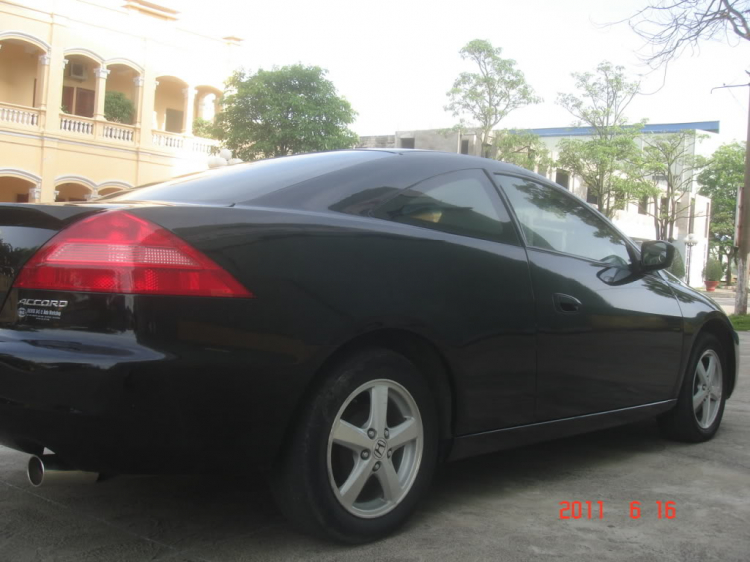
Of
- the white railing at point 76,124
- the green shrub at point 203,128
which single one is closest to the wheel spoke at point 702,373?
the white railing at point 76,124

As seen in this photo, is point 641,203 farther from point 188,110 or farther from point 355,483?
point 355,483

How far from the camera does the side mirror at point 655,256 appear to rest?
4.04m

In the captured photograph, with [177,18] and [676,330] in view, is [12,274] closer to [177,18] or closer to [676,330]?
[676,330]

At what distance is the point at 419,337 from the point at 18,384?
1238 mm

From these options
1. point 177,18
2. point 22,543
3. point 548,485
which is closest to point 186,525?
point 22,543

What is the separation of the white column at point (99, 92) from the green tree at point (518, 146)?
1748 cm

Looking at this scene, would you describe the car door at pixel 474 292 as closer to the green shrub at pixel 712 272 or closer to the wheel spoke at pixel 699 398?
the wheel spoke at pixel 699 398

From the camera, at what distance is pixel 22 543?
265 cm

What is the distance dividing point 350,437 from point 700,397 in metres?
2.67

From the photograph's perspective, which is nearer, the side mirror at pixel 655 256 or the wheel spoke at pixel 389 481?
the wheel spoke at pixel 389 481

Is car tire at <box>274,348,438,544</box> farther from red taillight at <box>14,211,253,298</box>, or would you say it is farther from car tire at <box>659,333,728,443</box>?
car tire at <box>659,333,728,443</box>

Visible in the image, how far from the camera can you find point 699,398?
4.52 m

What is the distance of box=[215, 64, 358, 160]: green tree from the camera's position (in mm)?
28422

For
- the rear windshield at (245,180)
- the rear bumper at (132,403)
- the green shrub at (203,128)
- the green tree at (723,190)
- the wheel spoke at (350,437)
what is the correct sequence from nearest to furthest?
the rear bumper at (132,403)
the wheel spoke at (350,437)
the rear windshield at (245,180)
the green shrub at (203,128)
the green tree at (723,190)
